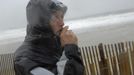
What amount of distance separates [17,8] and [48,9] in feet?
3.65

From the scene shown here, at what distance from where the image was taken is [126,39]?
226cm

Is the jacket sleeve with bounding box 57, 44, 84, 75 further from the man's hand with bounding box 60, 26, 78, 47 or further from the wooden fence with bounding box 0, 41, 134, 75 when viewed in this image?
the wooden fence with bounding box 0, 41, 134, 75

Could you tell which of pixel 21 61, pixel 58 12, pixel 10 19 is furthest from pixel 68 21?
pixel 21 61

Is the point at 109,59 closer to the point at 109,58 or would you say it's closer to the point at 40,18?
the point at 109,58

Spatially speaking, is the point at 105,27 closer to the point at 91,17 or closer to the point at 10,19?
the point at 91,17

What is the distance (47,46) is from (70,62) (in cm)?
16

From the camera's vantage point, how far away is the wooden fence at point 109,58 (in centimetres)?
229

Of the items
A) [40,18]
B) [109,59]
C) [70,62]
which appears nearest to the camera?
[70,62]

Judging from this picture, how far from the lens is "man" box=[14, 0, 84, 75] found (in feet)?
4.59

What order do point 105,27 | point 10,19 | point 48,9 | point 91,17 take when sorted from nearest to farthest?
point 48,9 → point 105,27 → point 91,17 → point 10,19

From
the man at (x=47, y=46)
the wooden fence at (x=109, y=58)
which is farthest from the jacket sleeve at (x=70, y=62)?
the wooden fence at (x=109, y=58)

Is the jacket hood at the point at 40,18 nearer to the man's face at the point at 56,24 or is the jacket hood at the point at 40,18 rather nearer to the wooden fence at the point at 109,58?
the man's face at the point at 56,24

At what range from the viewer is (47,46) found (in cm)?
149

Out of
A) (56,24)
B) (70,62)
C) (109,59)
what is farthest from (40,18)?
(109,59)
